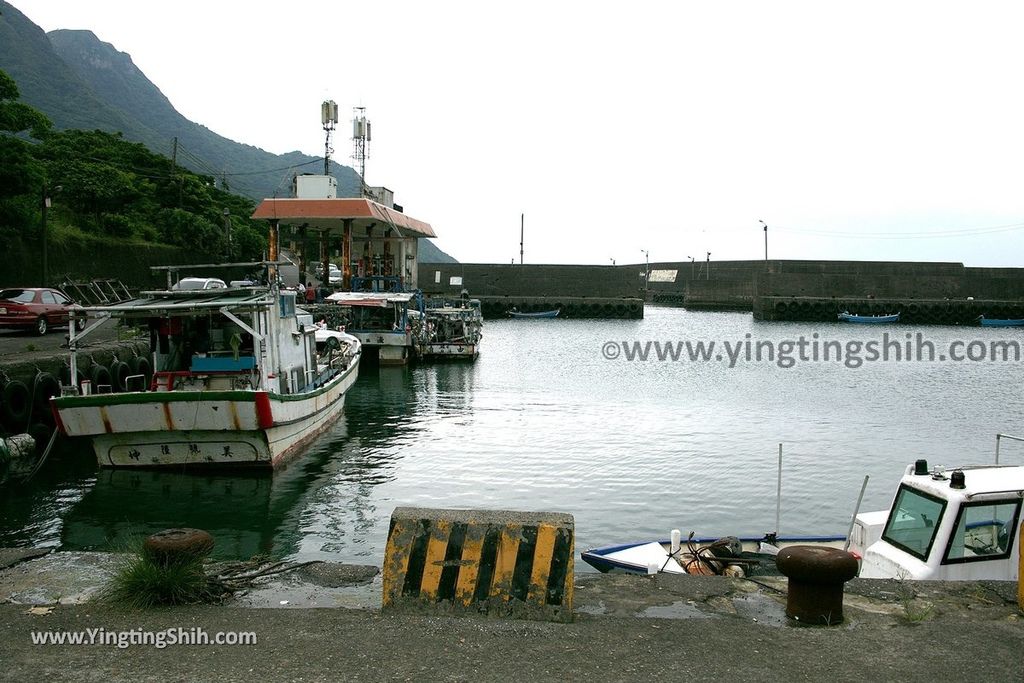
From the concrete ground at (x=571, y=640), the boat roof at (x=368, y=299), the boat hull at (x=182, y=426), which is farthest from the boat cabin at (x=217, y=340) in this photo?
the boat roof at (x=368, y=299)

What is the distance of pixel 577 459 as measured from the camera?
62.7 ft

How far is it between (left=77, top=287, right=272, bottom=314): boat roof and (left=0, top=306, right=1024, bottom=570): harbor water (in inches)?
127

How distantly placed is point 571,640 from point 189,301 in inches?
488

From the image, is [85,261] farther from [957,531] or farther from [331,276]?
[957,531]

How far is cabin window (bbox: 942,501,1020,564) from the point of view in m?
8.31

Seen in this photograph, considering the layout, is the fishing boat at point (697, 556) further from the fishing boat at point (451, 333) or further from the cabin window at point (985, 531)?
the fishing boat at point (451, 333)

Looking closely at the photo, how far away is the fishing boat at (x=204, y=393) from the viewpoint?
48.0ft

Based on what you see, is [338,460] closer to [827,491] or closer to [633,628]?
[827,491]

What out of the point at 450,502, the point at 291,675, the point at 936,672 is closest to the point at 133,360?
the point at 450,502

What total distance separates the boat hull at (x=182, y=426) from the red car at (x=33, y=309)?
9325mm

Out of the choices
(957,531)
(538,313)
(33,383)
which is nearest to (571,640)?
(957,531)

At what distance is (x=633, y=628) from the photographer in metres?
5.87

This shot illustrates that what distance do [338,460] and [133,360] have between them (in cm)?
795

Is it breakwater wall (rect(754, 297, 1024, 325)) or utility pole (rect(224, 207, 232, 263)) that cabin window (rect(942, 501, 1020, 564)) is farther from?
breakwater wall (rect(754, 297, 1024, 325))
